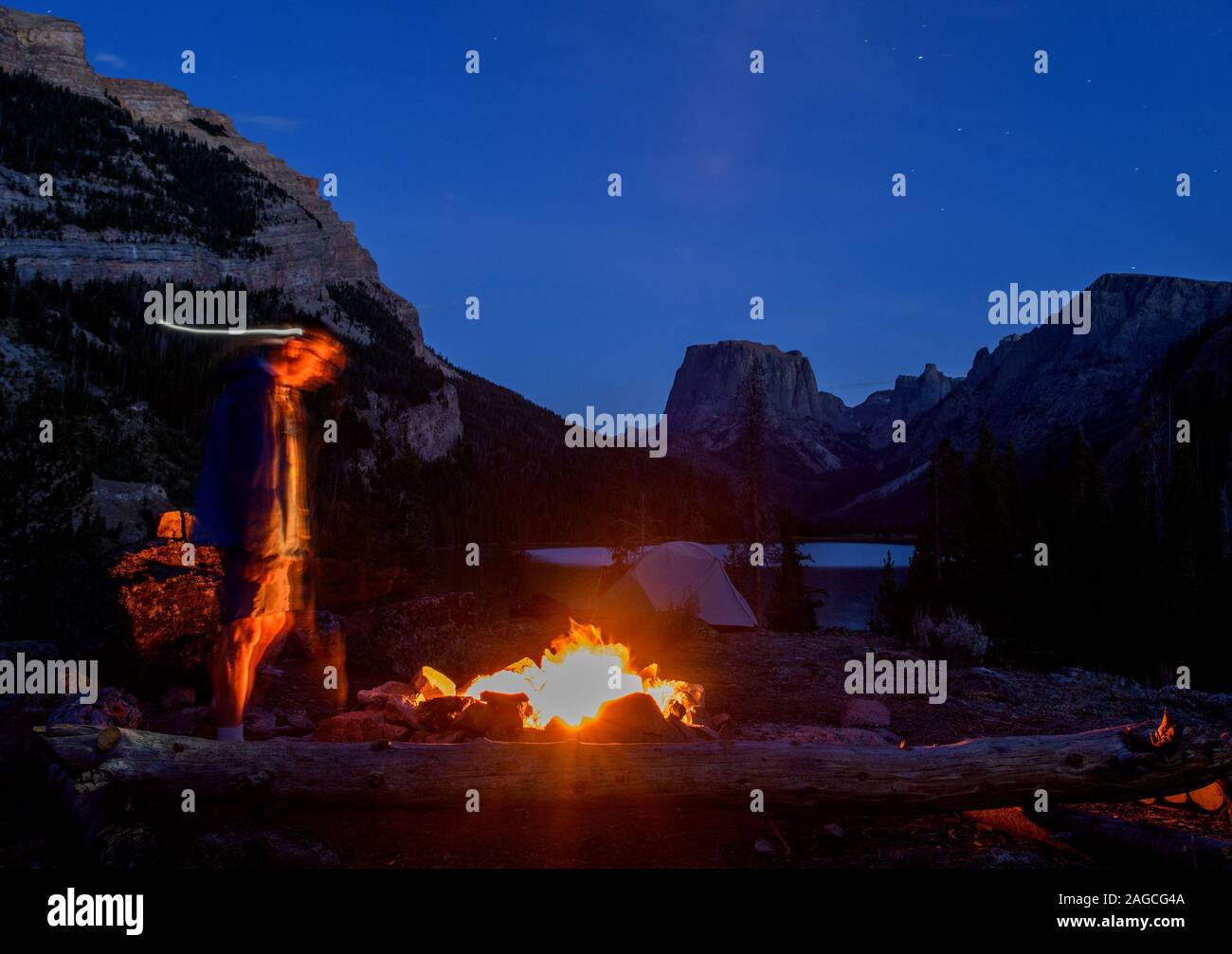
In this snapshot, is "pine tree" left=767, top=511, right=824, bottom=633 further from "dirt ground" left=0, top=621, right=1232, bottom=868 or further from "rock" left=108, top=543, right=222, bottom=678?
"dirt ground" left=0, top=621, right=1232, bottom=868

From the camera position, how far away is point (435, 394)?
89125 mm

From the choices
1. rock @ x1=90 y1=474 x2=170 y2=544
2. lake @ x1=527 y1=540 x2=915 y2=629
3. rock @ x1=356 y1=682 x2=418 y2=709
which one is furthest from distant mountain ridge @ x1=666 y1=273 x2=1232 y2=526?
rock @ x1=356 y1=682 x2=418 y2=709

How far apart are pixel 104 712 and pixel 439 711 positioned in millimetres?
2673

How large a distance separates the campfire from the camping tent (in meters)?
13.3

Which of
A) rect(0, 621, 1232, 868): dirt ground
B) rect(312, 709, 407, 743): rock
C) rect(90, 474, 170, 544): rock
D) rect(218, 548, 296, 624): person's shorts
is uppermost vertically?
rect(90, 474, 170, 544): rock

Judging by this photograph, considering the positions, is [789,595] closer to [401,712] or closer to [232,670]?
[401,712]

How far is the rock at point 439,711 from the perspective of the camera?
6508 millimetres

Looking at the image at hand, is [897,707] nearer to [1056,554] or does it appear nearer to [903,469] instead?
[1056,554]

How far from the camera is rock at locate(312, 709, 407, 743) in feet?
21.0

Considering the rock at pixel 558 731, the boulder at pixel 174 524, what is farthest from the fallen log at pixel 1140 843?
the boulder at pixel 174 524

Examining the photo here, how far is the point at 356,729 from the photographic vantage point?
643 centimetres
